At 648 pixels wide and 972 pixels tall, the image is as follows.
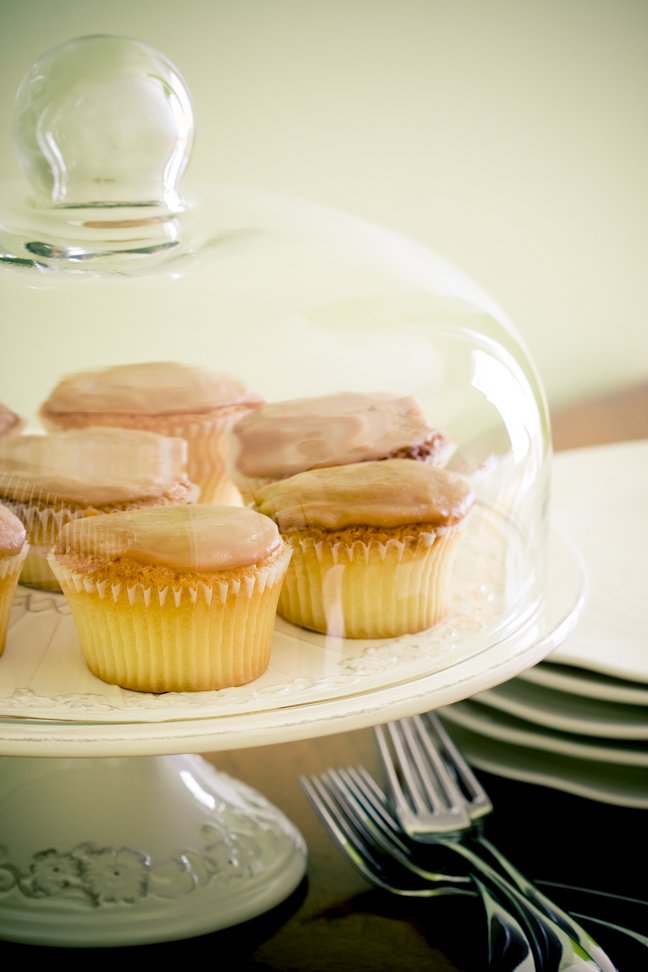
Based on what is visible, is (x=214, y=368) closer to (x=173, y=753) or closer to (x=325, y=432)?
(x=325, y=432)

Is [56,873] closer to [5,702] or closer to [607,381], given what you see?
[5,702]

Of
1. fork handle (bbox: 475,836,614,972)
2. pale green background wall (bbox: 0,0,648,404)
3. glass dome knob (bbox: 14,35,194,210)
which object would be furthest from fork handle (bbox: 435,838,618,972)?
pale green background wall (bbox: 0,0,648,404)

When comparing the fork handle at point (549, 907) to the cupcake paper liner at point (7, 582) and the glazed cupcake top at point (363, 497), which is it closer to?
the glazed cupcake top at point (363, 497)

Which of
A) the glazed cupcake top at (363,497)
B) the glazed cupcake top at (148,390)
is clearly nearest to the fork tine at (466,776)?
the glazed cupcake top at (363,497)

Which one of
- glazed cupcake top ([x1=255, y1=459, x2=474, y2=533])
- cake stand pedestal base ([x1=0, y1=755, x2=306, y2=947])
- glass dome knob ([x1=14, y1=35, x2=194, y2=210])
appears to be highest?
glass dome knob ([x1=14, y1=35, x2=194, y2=210])

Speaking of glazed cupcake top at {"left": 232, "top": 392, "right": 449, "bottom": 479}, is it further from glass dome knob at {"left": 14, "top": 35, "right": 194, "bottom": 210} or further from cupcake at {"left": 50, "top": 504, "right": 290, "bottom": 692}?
glass dome knob at {"left": 14, "top": 35, "right": 194, "bottom": 210}

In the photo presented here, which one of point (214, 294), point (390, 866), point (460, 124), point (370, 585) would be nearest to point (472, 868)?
point (390, 866)
